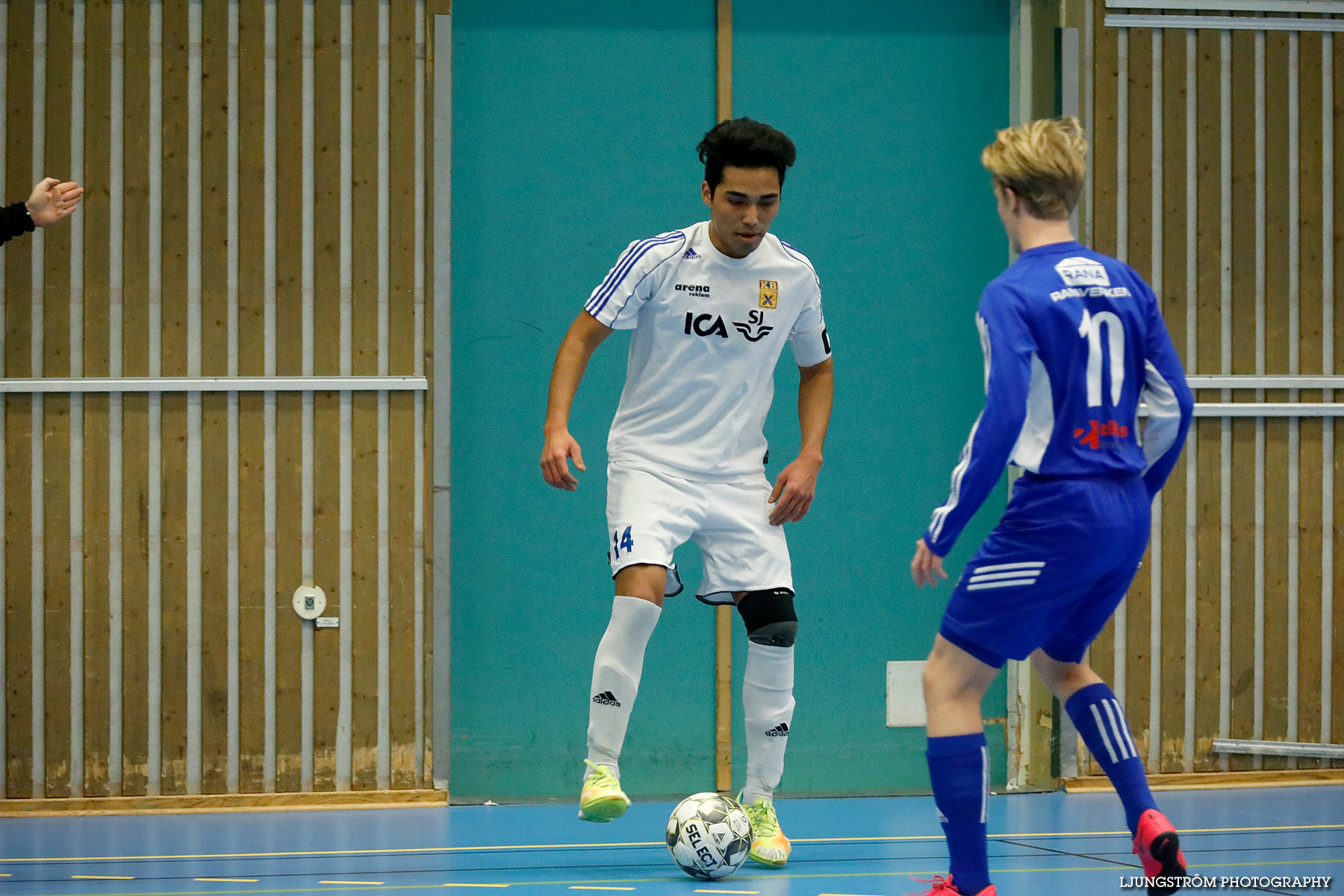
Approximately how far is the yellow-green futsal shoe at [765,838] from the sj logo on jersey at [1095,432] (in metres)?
1.73

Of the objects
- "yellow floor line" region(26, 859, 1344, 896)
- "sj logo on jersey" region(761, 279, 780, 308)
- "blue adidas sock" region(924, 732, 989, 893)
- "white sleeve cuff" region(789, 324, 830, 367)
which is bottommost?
"yellow floor line" region(26, 859, 1344, 896)

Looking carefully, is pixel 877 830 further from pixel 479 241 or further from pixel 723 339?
pixel 479 241

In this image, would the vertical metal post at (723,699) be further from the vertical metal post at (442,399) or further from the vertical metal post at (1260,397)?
the vertical metal post at (1260,397)

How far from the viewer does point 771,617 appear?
173 inches

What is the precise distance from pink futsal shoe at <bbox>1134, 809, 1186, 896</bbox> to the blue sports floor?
0.58 meters

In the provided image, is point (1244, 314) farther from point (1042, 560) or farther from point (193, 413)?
point (193, 413)

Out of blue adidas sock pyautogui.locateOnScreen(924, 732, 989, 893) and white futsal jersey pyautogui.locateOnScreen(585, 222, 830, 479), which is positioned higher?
white futsal jersey pyautogui.locateOnScreen(585, 222, 830, 479)

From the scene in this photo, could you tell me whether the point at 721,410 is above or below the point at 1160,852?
above

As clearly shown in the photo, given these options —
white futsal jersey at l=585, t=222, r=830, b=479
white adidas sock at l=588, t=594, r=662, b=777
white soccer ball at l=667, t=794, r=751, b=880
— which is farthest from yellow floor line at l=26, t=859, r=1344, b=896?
white futsal jersey at l=585, t=222, r=830, b=479

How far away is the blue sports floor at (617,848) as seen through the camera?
4117mm

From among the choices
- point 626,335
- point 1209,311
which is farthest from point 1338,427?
point 626,335

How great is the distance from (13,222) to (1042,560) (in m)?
3.40

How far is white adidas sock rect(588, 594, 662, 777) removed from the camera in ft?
13.5

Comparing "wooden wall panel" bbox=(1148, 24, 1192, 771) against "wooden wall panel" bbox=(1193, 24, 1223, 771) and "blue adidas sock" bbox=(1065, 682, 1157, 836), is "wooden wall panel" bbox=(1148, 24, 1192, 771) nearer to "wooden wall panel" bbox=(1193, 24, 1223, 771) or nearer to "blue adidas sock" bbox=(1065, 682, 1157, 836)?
"wooden wall panel" bbox=(1193, 24, 1223, 771)
